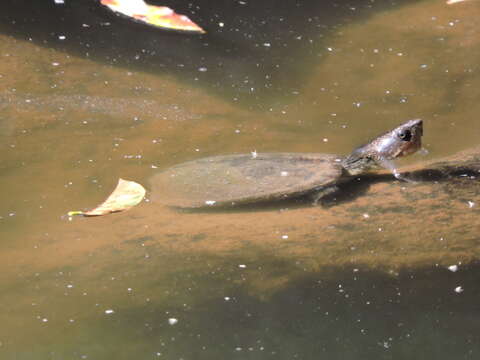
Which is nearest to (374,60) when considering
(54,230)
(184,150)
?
(184,150)

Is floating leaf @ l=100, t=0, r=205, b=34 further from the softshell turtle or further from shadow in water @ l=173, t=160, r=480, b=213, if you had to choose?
shadow in water @ l=173, t=160, r=480, b=213

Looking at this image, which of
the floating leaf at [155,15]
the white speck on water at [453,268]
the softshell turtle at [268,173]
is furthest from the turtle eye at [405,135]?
the floating leaf at [155,15]

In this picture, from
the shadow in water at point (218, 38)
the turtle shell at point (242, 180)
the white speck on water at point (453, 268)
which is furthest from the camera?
the shadow in water at point (218, 38)

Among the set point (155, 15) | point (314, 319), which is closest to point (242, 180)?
point (314, 319)

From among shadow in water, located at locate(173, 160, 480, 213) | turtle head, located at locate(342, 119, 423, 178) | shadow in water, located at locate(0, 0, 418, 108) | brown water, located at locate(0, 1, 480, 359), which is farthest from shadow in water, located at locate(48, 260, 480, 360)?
shadow in water, located at locate(0, 0, 418, 108)

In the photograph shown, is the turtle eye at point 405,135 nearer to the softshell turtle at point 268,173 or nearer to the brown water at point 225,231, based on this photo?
the softshell turtle at point 268,173

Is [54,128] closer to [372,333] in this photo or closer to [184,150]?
[184,150]
